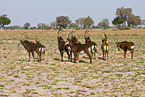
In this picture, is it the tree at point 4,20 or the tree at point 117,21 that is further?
the tree at point 4,20

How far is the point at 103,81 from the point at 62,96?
333cm

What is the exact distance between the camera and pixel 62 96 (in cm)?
912

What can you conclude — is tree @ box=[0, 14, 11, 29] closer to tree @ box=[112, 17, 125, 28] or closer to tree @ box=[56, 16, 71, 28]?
tree @ box=[56, 16, 71, 28]

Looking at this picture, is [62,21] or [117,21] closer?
[117,21]

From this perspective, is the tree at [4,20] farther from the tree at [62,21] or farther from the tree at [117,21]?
the tree at [117,21]

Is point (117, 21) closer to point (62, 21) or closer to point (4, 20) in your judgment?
point (62, 21)

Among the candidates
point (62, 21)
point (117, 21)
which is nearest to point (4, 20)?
point (62, 21)

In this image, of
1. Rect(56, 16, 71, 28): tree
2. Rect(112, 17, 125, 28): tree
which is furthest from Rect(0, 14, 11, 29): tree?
Rect(112, 17, 125, 28): tree

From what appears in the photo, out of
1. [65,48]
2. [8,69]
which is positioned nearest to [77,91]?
[8,69]

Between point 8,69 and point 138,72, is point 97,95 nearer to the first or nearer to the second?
point 138,72

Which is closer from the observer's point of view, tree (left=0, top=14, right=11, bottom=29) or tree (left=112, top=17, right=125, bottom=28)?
tree (left=112, top=17, right=125, bottom=28)

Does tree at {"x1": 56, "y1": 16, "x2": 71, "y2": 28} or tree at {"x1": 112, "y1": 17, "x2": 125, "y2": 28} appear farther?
tree at {"x1": 56, "y1": 16, "x2": 71, "y2": 28}

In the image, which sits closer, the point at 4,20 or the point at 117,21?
the point at 117,21

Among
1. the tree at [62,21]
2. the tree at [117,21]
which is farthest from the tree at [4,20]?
the tree at [117,21]
